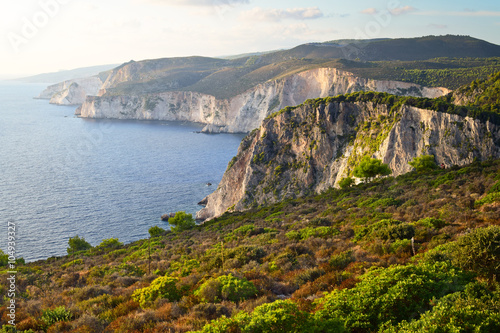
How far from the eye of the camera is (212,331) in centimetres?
875

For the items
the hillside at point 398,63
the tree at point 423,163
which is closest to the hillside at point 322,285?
the tree at point 423,163

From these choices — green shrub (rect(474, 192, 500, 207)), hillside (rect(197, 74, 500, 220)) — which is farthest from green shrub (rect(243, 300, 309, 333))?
hillside (rect(197, 74, 500, 220))

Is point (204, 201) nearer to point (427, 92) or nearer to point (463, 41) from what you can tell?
point (427, 92)

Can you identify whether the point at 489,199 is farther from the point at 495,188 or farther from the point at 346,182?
the point at 346,182

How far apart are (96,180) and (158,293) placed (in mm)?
81411

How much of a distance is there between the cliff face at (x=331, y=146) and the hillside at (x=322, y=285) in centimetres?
2567

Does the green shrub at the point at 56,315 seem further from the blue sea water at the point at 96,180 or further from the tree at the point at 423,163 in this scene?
the blue sea water at the point at 96,180

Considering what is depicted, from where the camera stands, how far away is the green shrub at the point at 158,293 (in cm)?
1264

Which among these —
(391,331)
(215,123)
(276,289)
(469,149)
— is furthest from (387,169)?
(215,123)

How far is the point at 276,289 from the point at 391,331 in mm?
5654

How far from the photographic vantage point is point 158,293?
505 inches

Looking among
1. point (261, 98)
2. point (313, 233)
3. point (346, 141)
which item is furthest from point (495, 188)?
point (261, 98)

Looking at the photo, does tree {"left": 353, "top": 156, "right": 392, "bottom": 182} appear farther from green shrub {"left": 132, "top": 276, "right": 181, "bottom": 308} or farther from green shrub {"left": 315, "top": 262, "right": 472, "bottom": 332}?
green shrub {"left": 132, "top": 276, "right": 181, "bottom": 308}

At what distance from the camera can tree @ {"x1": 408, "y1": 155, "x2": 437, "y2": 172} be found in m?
43.0
